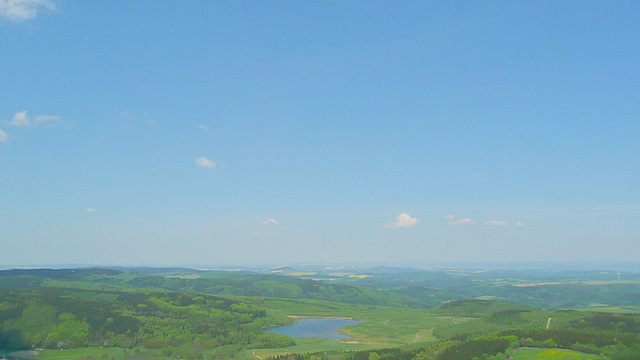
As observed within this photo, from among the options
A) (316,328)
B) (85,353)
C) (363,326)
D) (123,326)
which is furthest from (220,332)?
(363,326)

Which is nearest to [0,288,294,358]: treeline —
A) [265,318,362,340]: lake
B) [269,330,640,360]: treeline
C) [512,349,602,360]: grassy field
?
[265,318,362,340]: lake

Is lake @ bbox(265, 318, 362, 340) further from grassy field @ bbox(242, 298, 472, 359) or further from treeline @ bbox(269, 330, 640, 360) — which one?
treeline @ bbox(269, 330, 640, 360)

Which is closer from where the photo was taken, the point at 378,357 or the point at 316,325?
the point at 378,357

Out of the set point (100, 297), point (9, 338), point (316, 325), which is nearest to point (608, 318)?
point (316, 325)

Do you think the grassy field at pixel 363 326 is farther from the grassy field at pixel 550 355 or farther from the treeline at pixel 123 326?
the grassy field at pixel 550 355

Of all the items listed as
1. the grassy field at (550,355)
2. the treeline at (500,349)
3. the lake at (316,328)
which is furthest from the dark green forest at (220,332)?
the lake at (316,328)

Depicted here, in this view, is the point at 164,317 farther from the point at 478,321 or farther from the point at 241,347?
the point at 478,321

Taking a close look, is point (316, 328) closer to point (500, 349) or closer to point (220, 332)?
point (220, 332)

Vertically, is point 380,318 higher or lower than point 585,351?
lower

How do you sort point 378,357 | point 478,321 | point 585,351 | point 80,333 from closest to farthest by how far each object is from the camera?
1. point 585,351
2. point 378,357
3. point 80,333
4. point 478,321
